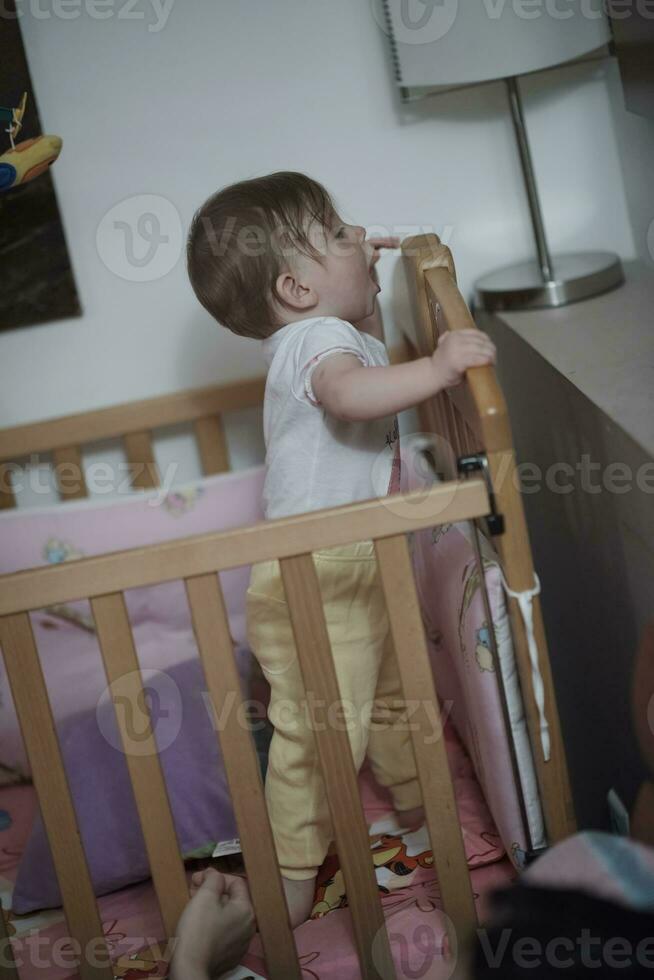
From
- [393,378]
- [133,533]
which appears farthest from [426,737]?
[133,533]

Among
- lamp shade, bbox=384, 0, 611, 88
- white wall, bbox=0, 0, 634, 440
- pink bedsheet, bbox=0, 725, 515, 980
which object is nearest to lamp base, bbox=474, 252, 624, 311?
white wall, bbox=0, 0, 634, 440

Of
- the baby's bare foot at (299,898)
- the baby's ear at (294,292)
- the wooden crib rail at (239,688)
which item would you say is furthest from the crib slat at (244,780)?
the baby's ear at (294,292)

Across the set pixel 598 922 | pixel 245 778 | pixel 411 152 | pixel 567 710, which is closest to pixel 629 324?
pixel 411 152

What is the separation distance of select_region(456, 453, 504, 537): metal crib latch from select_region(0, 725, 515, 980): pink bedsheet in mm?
399

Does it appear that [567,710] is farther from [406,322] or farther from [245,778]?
[245,778]

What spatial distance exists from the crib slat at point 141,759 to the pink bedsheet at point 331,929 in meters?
0.13

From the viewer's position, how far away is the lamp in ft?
4.83

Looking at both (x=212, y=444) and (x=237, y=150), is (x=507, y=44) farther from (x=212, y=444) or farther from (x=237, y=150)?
(x=212, y=444)

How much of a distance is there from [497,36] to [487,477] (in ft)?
2.42

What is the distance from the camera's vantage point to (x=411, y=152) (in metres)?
1.71

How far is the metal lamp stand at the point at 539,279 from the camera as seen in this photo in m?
1.58

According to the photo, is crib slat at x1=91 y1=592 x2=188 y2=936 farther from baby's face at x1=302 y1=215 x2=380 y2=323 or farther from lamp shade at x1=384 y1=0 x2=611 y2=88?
lamp shade at x1=384 y1=0 x2=611 y2=88

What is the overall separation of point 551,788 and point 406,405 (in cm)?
38

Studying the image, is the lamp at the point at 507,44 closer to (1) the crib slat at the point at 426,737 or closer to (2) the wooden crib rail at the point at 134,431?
(2) the wooden crib rail at the point at 134,431
